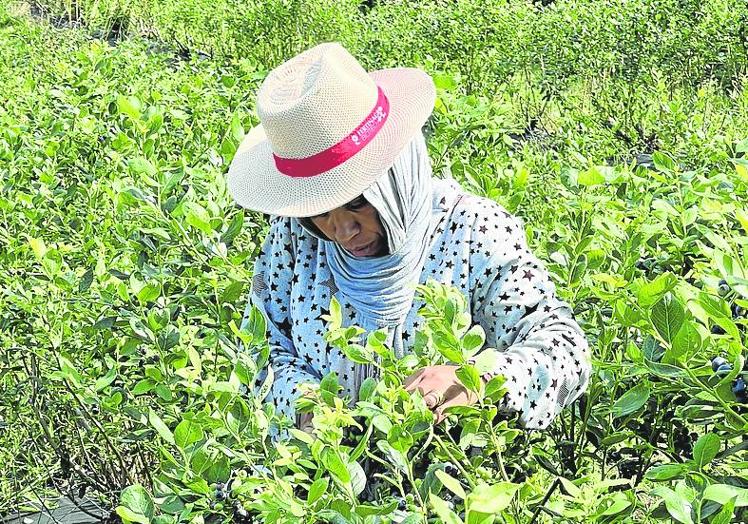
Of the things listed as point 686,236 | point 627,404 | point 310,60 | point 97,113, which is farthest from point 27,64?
point 627,404

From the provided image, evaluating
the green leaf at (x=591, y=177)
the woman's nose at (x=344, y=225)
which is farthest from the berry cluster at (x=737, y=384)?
the woman's nose at (x=344, y=225)

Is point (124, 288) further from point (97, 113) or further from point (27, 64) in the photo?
point (27, 64)

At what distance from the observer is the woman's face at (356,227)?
175 cm

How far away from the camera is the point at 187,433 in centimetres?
131

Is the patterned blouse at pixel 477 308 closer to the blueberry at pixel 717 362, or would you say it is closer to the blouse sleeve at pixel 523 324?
the blouse sleeve at pixel 523 324

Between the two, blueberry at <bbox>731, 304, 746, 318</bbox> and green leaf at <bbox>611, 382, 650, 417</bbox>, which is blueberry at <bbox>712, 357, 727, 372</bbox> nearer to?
green leaf at <bbox>611, 382, 650, 417</bbox>

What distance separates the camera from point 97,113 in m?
3.36

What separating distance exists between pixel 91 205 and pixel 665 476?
2.04 m

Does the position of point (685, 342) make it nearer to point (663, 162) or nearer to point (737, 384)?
point (737, 384)

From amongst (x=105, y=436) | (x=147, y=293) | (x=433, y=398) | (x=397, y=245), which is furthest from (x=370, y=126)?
(x=105, y=436)

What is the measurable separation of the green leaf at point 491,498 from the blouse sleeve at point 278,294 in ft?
3.31

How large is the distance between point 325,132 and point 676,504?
0.94m

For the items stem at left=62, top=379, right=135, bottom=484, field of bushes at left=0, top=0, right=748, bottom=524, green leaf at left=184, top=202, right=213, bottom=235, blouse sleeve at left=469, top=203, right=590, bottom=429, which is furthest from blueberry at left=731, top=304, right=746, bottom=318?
stem at left=62, top=379, right=135, bottom=484

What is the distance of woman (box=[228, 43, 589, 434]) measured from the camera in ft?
5.52
